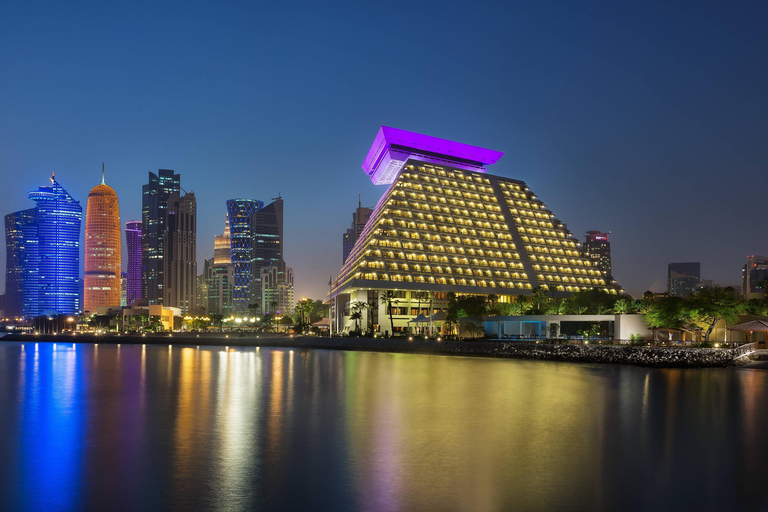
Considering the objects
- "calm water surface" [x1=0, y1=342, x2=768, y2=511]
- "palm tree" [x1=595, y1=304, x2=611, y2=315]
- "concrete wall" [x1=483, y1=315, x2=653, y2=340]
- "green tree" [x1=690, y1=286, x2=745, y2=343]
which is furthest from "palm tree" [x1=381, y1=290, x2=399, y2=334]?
"calm water surface" [x1=0, y1=342, x2=768, y2=511]

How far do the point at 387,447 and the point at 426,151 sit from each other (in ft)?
401

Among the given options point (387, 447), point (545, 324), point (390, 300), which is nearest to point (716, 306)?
point (545, 324)

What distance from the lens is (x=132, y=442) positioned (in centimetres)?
2036

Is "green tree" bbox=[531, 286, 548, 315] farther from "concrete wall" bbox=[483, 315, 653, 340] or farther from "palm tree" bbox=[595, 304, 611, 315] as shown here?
"concrete wall" bbox=[483, 315, 653, 340]

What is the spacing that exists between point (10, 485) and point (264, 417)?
1160 centimetres

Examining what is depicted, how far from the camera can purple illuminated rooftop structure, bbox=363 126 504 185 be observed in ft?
445

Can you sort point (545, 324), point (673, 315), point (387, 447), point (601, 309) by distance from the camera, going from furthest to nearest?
point (601, 309), point (545, 324), point (673, 315), point (387, 447)

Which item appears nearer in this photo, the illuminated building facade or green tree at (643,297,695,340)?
green tree at (643,297,695,340)

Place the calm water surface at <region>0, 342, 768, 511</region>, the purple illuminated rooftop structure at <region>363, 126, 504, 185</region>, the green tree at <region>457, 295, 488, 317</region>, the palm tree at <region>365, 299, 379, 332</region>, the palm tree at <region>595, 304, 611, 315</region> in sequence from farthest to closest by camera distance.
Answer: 1. the purple illuminated rooftop structure at <region>363, 126, 504, 185</region>
2. the palm tree at <region>365, 299, 379, 332</region>
3. the green tree at <region>457, 295, 488, 317</region>
4. the palm tree at <region>595, 304, 611, 315</region>
5. the calm water surface at <region>0, 342, 768, 511</region>

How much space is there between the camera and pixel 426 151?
5404 inches

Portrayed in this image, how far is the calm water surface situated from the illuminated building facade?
230 feet

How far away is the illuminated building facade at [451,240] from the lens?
108750mm

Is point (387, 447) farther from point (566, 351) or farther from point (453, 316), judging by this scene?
point (453, 316)

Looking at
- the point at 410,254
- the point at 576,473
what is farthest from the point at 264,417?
the point at 410,254
